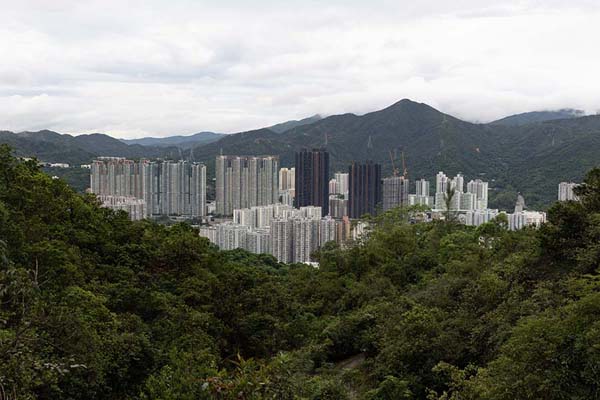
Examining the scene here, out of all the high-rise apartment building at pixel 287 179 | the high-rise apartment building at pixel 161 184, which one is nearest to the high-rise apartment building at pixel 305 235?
the high-rise apartment building at pixel 161 184

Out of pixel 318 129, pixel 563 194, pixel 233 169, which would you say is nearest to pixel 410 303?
pixel 563 194

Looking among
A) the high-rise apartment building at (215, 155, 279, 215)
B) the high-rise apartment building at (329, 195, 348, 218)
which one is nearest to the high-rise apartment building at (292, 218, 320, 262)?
the high-rise apartment building at (329, 195, 348, 218)

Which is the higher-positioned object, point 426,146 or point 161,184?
point 426,146

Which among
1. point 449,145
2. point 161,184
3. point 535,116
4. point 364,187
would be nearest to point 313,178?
point 364,187

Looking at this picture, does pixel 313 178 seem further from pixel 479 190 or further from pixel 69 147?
pixel 69 147

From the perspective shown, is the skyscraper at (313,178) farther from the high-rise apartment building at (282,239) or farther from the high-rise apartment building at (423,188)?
the high-rise apartment building at (282,239)
